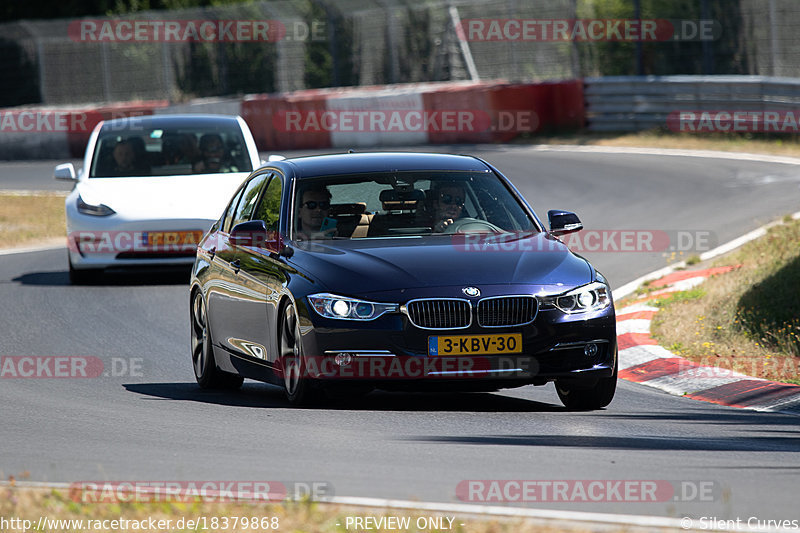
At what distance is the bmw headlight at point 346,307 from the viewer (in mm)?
7922

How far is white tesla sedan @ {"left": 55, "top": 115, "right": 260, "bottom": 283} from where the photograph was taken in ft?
49.8

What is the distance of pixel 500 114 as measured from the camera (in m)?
29.9

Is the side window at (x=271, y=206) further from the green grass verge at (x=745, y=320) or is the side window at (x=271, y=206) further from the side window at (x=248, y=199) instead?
the green grass verge at (x=745, y=320)

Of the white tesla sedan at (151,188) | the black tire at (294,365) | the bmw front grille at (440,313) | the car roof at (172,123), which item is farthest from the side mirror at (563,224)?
the car roof at (172,123)

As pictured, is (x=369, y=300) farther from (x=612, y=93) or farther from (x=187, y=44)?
(x=187, y=44)

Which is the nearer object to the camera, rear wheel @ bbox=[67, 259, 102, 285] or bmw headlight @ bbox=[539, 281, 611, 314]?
bmw headlight @ bbox=[539, 281, 611, 314]

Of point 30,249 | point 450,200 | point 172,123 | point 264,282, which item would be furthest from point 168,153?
point 264,282

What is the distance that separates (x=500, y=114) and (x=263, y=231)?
70.0 feet

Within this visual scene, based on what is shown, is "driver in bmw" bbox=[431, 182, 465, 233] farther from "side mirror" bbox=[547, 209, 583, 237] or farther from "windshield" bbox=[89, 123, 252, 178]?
"windshield" bbox=[89, 123, 252, 178]

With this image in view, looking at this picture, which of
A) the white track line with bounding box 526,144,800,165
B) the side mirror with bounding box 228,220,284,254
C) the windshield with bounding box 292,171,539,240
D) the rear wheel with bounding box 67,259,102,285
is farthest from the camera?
the white track line with bounding box 526,144,800,165

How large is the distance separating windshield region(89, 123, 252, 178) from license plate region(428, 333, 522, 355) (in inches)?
340

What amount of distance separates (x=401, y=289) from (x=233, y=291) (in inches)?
69.4

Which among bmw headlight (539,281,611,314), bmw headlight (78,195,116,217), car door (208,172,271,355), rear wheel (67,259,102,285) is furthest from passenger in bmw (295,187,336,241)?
rear wheel (67,259,102,285)

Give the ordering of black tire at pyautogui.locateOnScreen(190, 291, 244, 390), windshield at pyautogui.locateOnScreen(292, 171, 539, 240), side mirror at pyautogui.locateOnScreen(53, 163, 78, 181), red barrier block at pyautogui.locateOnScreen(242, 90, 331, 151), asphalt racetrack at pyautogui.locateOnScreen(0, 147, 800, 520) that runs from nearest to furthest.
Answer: asphalt racetrack at pyautogui.locateOnScreen(0, 147, 800, 520) → windshield at pyautogui.locateOnScreen(292, 171, 539, 240) → black tire at pyautogui.locateOnScreen(190, 291, 244, 390) → side mirror at pyautogui.locateOnScreen(53, 163, 78, 181) → red barrier block at pyautogui.locateOnScreen(242, 90, 331, 151)
